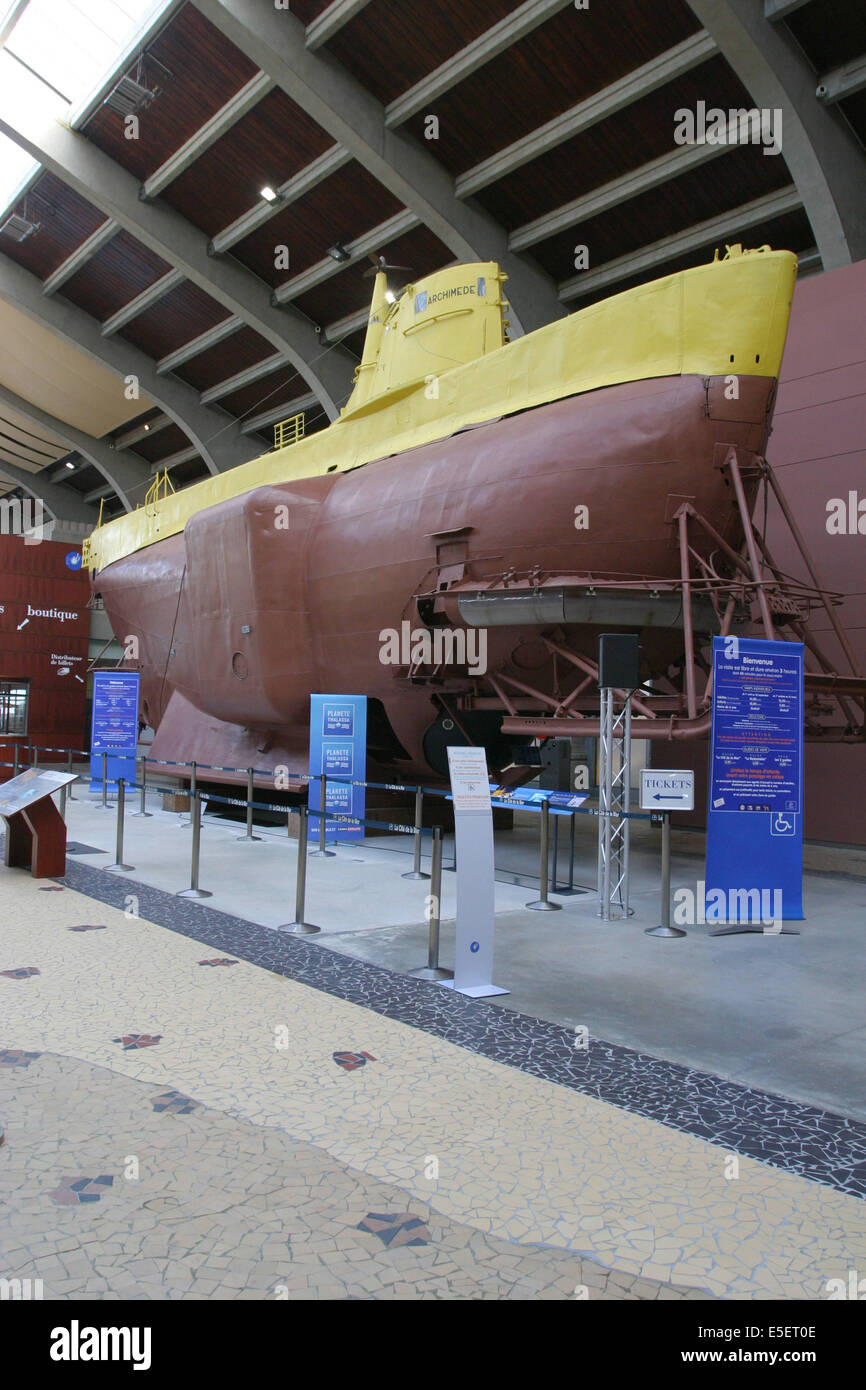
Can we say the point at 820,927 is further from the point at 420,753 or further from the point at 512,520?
the point at 420,753

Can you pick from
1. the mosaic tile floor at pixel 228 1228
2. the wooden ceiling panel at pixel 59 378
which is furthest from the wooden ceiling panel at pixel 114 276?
the mosaic tile floor at pixel 228 1228

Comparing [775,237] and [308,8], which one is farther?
[775,237]

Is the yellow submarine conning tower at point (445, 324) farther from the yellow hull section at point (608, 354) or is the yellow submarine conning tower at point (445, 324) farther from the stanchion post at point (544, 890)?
the stanchion post at point (544, 890)

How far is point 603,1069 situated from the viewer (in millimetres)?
3922

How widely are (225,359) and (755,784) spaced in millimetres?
22475

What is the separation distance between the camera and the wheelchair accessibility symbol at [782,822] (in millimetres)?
7055

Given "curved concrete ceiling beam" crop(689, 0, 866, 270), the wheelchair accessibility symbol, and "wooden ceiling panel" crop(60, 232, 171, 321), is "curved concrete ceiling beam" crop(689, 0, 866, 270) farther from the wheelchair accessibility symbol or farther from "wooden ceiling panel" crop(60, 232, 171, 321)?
"wooden ceiling panel" crop(60, 232, 171, 321)

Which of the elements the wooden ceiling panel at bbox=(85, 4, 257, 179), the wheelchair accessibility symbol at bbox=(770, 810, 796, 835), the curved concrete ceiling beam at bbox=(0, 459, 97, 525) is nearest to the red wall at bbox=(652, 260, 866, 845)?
the wheelchair accessibility symbol at bbox=(770, 810, 796, 835)

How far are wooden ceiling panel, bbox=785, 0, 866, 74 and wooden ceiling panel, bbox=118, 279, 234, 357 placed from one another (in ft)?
49.2

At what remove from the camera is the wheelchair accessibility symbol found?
278 inches

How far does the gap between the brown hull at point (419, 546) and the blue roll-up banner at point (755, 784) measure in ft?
7.05

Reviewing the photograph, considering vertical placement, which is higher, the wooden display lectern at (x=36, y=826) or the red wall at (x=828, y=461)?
the red wall at (x=828, y=461)

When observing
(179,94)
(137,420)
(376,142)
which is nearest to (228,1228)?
(376,142)

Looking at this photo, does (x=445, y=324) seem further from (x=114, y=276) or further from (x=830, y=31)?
(x=114, y=276)
